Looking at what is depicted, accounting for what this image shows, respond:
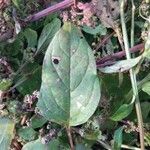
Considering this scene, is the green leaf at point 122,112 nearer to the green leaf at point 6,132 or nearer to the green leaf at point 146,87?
the green leaf at point 146,87

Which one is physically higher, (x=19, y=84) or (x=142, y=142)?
(x=19, y=84)

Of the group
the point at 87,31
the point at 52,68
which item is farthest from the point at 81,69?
the point at 87,31

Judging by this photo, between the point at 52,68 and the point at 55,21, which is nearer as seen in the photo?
the point at 52,68

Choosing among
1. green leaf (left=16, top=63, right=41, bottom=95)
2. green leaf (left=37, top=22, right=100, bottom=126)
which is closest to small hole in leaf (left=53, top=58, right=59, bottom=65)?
green leaf (left=37, top=22, right=100, bottom=126)

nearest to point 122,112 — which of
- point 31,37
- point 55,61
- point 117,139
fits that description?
point 117,139

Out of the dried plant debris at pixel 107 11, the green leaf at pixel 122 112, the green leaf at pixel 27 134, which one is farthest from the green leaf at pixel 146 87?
the green leaf at pixel 27 134

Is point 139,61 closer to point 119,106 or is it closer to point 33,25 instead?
point 119,106
